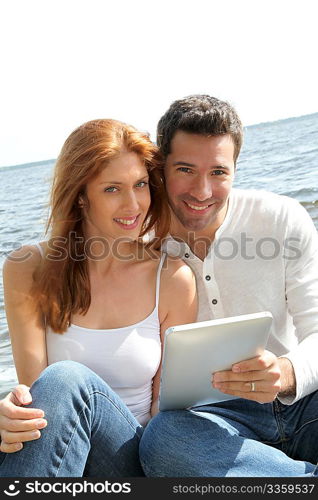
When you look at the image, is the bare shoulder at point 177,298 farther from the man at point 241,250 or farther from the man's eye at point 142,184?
the man's eye at point 142,184

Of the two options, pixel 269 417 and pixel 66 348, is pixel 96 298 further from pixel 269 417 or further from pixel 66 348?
pixel 269 417

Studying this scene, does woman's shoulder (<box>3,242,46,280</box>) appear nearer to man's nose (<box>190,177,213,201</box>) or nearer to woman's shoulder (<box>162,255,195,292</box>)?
woman's shoulder (<box>162,255,195,292</box>)

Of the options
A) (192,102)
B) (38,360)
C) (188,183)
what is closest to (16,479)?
(38,360)

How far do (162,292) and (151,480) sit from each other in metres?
0.85

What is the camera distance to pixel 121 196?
2758 millimetres

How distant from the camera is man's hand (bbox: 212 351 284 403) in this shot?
227 cm

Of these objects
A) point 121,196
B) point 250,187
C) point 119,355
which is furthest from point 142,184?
point 250,187

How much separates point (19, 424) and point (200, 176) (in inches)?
54.0

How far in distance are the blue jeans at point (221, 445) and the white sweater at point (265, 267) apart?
1.40 ft

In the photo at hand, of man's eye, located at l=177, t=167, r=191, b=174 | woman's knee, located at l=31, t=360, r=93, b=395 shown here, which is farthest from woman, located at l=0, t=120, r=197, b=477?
woman's knee, located at l=31, t=360, r=93, b=395

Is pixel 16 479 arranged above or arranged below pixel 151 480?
above

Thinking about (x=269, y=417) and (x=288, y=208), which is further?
(x=288, y=208)

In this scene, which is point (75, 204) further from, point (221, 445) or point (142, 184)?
point (221, 445)

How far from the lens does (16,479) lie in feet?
7.00
